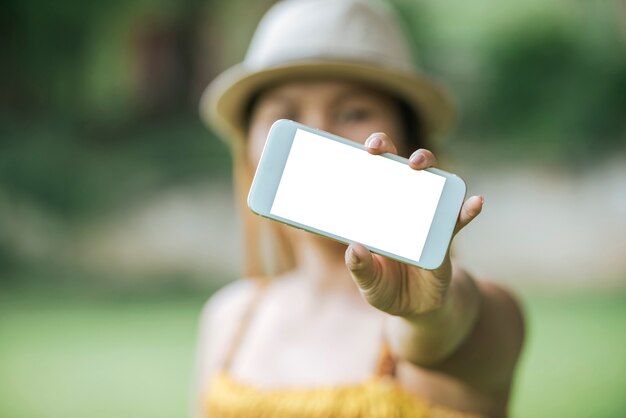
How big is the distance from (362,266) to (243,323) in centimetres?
48

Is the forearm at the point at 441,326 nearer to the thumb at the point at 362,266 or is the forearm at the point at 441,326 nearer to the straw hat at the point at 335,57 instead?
the thumb at the point at 362,266

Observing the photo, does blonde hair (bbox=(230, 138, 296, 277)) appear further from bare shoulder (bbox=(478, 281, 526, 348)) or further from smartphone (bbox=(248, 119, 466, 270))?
smartphone (bbox=(248, 119, 466, 270))

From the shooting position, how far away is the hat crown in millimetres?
828

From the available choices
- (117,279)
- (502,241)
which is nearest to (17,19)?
(117,279)

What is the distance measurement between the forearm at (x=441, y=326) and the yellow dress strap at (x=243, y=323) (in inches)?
10.6

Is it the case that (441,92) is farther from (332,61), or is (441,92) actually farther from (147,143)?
(147,143)

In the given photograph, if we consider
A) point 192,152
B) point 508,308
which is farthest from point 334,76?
point 192,152

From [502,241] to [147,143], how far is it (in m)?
1.13

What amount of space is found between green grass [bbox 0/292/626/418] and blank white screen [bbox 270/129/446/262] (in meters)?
1.43

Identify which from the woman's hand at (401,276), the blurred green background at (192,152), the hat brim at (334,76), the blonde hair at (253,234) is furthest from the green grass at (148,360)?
the woman's hand at (401,276)

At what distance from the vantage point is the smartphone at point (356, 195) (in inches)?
18.9

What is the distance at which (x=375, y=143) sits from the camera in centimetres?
48

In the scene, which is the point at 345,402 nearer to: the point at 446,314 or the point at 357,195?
the point at 446,314

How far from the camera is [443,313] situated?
565 millimetres
